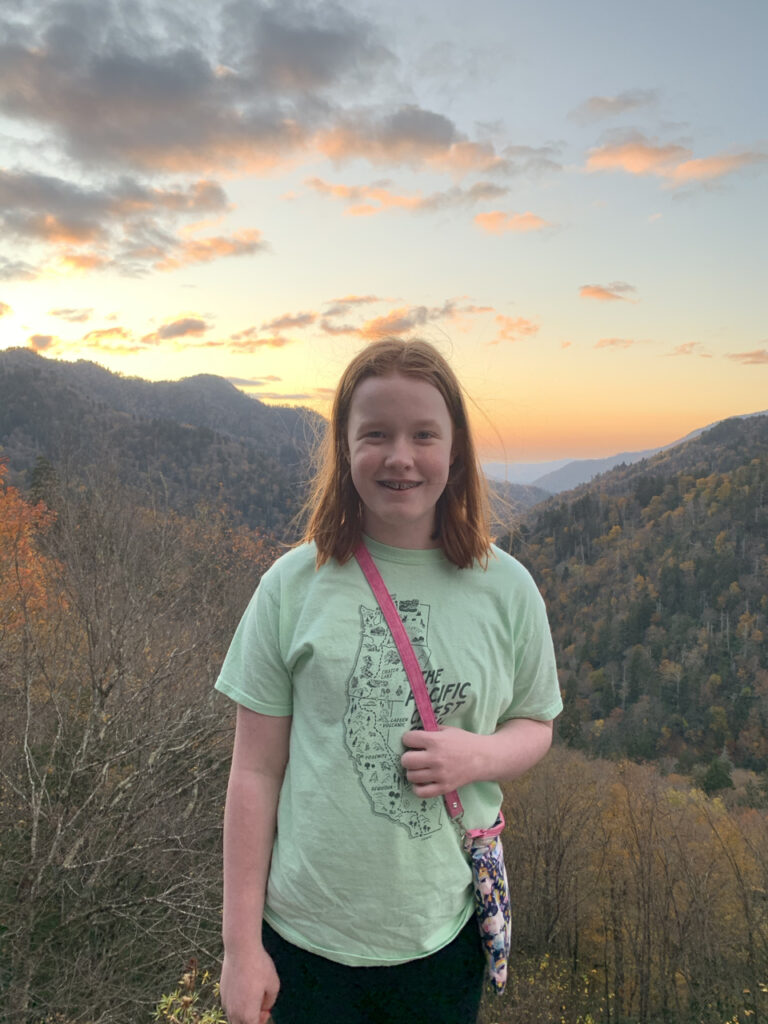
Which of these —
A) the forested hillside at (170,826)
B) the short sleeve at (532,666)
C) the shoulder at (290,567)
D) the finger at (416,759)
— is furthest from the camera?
the forested hillside at (170,826)

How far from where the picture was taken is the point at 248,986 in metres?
1.45

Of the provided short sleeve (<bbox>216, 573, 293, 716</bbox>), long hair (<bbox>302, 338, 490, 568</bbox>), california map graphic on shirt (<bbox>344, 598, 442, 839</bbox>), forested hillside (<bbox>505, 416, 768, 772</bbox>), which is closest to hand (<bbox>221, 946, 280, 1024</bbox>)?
california map graphic on shirt (<bbox>344, 598, 442, 839</bbox>)

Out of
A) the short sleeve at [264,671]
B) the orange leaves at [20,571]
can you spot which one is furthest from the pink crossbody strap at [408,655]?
the orange leaves at [20,571]

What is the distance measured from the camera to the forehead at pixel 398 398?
1542 millimetres

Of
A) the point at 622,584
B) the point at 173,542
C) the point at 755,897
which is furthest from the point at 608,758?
the point at 173,542

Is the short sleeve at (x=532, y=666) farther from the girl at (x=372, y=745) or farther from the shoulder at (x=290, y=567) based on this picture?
the shoulder at (x=290, y=567)

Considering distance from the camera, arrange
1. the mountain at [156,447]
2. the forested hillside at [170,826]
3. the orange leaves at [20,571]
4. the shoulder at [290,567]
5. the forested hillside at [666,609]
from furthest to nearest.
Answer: the mountain at [156,447] < the forested hillside at [666,609] < the orange leaves at [20,571] < the forested hillside at [170,826] < the shoulder at [290,567]

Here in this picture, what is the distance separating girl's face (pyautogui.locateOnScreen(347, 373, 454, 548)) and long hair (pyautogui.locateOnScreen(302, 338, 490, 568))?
0.05m

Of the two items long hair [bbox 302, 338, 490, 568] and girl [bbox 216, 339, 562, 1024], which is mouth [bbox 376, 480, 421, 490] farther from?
long hair [bbox 302, 338, 490, 568]

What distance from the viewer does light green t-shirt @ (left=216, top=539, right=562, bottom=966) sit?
57.5 inches

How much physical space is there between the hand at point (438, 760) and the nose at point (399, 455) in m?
0.56

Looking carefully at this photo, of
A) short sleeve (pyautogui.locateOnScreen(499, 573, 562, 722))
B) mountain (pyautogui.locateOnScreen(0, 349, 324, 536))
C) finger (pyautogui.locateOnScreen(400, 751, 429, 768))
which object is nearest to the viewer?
finger (pyautogui.locateOnScreen(400, 751, 429, 768))

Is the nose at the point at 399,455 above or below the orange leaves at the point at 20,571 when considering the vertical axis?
above

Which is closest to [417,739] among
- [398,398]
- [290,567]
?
[290,567]
